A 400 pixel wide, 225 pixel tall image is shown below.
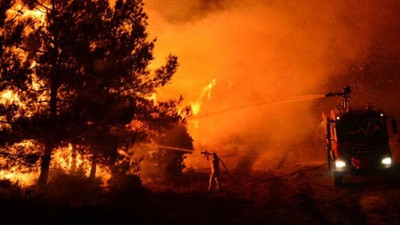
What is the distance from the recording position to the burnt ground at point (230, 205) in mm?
10117

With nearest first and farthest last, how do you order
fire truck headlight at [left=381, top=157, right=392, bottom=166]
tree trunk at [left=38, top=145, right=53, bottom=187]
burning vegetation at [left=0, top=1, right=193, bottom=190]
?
1. burning vegetation at [left=0, top=1, right=193, bottom=190]
2. tree trunk at [left=38, top=145, right=53, bottom=187]
3. fire truck headlight at [left=381, top=157, right=392, bottom=166]

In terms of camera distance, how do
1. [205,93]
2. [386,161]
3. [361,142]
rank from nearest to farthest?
[386,161] < [361,142] < [205,93]

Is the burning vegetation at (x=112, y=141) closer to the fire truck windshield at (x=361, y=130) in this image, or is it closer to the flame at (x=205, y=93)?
the fire truck windshield at (x=361, y=130)

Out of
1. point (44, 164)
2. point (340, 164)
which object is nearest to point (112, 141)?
point (44, 164)

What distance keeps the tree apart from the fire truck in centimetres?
800

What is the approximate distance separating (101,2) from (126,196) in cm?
720

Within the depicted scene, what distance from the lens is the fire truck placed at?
13773 mm

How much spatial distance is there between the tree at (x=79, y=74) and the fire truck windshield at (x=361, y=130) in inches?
317

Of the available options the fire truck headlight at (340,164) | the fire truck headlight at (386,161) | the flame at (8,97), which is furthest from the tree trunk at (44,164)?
the fire truck headlight at (386,161)

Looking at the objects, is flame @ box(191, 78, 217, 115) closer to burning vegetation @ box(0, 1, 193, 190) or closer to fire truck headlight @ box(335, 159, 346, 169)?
burning vegetation @ box(0, 1, 193, 190)

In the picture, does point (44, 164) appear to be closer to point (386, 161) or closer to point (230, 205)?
point (230, 205)

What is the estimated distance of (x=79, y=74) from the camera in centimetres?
1175

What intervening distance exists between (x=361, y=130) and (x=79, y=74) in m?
10.5

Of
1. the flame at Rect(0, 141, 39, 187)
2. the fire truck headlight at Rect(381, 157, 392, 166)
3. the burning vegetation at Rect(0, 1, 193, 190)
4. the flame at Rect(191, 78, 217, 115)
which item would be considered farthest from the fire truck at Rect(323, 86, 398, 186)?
the flame at Rect(191, 78, 217, 115)
